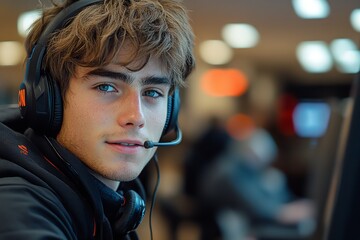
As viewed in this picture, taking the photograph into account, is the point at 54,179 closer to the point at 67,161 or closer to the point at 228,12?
the point at 67,161

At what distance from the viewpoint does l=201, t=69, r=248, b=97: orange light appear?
455 inches

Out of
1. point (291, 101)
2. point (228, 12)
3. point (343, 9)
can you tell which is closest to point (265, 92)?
point (291, 101)

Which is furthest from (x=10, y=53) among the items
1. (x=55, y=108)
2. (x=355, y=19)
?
(x=55, y=108)

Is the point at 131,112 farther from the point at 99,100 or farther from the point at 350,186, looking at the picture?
the point at 350,186

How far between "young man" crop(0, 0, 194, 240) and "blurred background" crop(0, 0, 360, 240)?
0.27 meters

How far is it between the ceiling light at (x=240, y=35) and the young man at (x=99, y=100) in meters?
7.87

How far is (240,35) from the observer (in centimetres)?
999

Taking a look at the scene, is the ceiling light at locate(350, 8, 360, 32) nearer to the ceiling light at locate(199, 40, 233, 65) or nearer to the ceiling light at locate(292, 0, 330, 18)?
the ceiling light at locate(292, 0, 330, 18)

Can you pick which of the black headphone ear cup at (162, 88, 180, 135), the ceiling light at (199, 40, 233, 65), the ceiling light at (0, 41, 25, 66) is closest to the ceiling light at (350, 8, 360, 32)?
the ceiling light at (199, 40, 233, 65)

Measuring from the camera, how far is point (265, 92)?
1211 cm

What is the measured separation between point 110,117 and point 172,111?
241 millimetres

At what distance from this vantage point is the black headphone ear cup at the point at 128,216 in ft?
4.23

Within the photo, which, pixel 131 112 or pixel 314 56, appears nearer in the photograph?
pixel 131 112

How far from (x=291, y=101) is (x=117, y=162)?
11240mm
